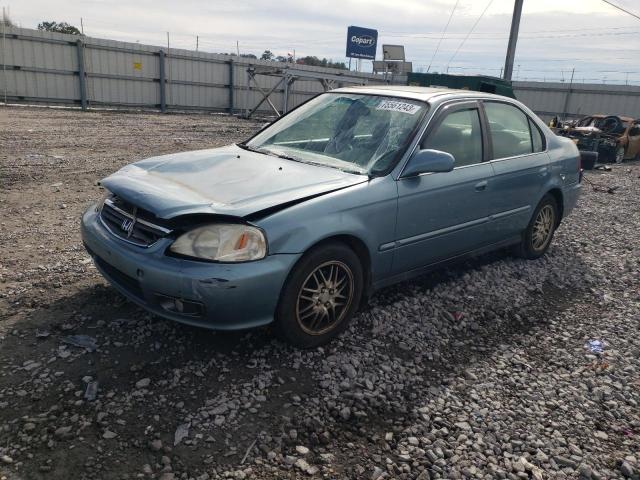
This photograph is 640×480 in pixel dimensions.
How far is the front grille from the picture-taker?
3096 mm

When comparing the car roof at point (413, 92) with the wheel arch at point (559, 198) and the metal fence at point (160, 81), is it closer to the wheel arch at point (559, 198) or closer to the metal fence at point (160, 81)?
the wheel arch at point (559, 198)

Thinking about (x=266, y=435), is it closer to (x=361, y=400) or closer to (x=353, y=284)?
(x=361, y=400)

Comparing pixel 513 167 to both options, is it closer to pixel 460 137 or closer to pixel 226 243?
pixel 460 137

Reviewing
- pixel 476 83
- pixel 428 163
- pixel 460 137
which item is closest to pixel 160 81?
pixel 476 83

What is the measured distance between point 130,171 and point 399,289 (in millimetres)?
2369

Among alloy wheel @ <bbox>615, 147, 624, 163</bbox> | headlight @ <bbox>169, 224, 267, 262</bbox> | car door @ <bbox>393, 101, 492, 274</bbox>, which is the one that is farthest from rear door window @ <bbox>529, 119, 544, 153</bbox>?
alloy wheel @ <bbox>615, 147, 624, 163</bbox>

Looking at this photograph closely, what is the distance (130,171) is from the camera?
375 cm

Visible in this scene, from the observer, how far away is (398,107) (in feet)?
13.6

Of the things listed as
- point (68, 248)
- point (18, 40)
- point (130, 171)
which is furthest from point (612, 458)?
point (18, 40)

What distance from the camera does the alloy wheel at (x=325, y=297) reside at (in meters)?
3.28

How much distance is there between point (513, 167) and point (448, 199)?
1.11m

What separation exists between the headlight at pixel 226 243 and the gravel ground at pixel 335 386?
0.71 metres

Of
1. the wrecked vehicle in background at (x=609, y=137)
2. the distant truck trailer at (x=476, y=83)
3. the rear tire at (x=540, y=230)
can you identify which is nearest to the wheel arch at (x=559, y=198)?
the rear tire at (x=540, y=230)

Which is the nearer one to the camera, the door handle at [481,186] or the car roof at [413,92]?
the car roof at [413,92]
